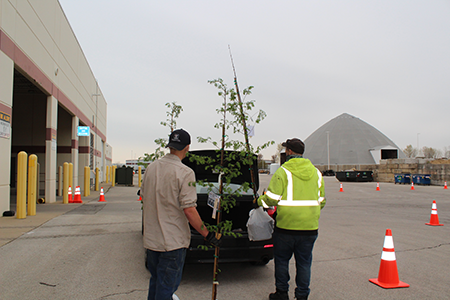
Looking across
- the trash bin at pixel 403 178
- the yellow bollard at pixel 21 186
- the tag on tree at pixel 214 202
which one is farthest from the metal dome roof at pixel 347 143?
the tag on tree at pixel 214 202

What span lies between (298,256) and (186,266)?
231 cm

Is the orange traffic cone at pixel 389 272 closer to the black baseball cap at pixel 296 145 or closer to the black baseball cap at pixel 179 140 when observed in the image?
the black baseball cap at pixel 296 145

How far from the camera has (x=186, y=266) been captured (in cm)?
560

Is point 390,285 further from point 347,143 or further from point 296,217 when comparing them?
→ point 347,143

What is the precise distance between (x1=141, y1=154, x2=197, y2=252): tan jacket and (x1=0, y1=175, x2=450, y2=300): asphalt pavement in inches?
67.1

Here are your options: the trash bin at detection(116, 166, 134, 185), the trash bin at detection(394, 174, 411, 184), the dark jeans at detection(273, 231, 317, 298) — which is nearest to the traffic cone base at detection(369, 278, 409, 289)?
the dark jeans at detection(273, 231, 317, 298)

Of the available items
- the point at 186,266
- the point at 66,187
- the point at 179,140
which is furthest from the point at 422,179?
the point at 179,140

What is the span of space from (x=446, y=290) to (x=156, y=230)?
408 cm

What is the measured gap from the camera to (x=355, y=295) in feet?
14.3

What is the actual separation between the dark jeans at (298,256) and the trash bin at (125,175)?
28449 mm

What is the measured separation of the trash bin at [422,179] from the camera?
108ft

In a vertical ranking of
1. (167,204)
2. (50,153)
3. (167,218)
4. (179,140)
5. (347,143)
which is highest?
(347,143)

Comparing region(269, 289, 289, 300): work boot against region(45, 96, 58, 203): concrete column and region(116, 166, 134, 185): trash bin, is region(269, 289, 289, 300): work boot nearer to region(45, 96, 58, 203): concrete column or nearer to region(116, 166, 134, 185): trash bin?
region(45, 96, 58, 203): concrete column

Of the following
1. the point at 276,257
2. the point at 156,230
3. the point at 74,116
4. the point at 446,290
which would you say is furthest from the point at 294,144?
the point at 74,116
